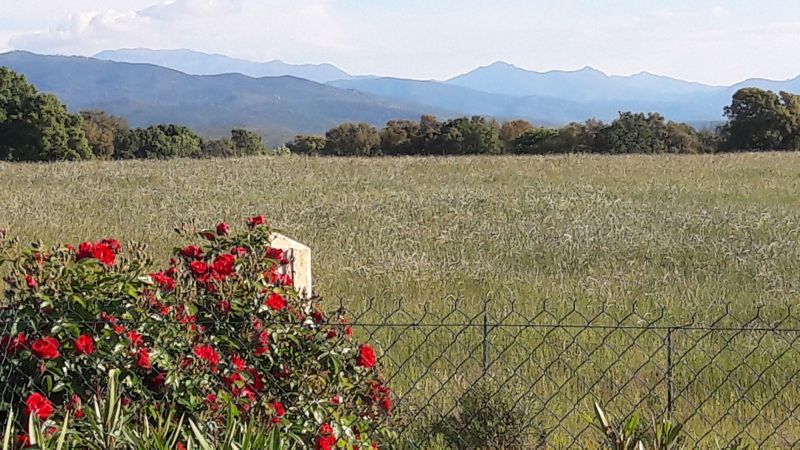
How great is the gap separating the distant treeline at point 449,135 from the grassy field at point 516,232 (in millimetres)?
12045

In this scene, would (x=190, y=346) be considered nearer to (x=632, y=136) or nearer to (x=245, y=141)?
(x=632, y=136)

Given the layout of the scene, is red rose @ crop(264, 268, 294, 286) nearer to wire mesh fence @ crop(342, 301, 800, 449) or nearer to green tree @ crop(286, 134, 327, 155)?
wire mesh fence @ crop(342, 301, 800, 449)

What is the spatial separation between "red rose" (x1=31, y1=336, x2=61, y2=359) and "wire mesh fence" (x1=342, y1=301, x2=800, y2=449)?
1087 millimetres

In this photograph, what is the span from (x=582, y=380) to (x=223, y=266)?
2.40 metres

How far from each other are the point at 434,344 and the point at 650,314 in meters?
1.73

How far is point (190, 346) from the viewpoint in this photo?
3.17 metres

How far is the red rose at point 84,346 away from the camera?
3.01 m

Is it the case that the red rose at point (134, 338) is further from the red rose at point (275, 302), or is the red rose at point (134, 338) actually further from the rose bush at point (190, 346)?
the red rose at point (275, 302)

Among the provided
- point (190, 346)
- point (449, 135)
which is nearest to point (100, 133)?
point (449, 135)

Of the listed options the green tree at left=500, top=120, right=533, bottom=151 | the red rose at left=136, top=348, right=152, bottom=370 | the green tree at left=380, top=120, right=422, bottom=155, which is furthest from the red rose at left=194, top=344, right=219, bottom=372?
the green tree at left=500, top=120, right=533, bottom=151

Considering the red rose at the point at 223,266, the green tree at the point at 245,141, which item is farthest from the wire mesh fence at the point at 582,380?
the green tree at the point at 245,141

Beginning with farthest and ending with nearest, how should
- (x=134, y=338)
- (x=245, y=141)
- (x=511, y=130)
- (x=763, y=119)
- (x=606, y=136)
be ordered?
(x=245, y=141) < (x=511, y=130) < (x=763, y=119) < (x=606, y=136) < (x=134, y=338)

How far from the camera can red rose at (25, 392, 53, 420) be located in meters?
2.83

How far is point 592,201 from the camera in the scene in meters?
13.2
